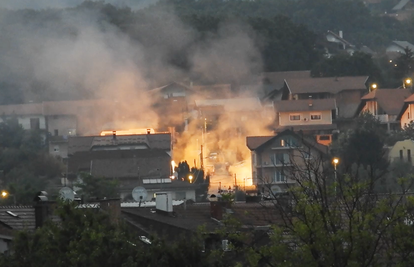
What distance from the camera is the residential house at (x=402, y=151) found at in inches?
1800

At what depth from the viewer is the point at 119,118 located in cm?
5856

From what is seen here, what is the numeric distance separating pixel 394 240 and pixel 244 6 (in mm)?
100331

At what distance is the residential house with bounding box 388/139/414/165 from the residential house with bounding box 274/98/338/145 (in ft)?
23.3

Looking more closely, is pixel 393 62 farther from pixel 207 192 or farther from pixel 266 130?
pixel 207 192

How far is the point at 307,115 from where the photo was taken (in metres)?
55.2

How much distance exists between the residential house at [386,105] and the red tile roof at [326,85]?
222cm

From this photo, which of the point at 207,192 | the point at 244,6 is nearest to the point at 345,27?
the point at 244,6

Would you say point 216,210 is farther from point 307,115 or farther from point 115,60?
point 115,60

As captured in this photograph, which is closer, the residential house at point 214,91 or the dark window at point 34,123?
the dark window at point 34,123

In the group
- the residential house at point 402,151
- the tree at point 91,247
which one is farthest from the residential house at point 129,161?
the tree at point 91,247

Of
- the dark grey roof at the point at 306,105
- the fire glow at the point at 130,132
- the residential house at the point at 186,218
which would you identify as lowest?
the residential house at the point at 186,218

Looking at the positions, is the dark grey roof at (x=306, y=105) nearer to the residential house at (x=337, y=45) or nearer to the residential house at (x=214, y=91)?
the residential house at (x=214, y=91)

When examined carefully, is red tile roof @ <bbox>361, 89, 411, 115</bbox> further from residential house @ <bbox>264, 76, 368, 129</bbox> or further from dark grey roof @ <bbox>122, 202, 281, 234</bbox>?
dark grey roof @ <bbox>122, 202, 281, 234</bbox>

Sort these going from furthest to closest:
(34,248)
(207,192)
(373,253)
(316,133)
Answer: (316,133), (207,192), (34,248), (373,253)
